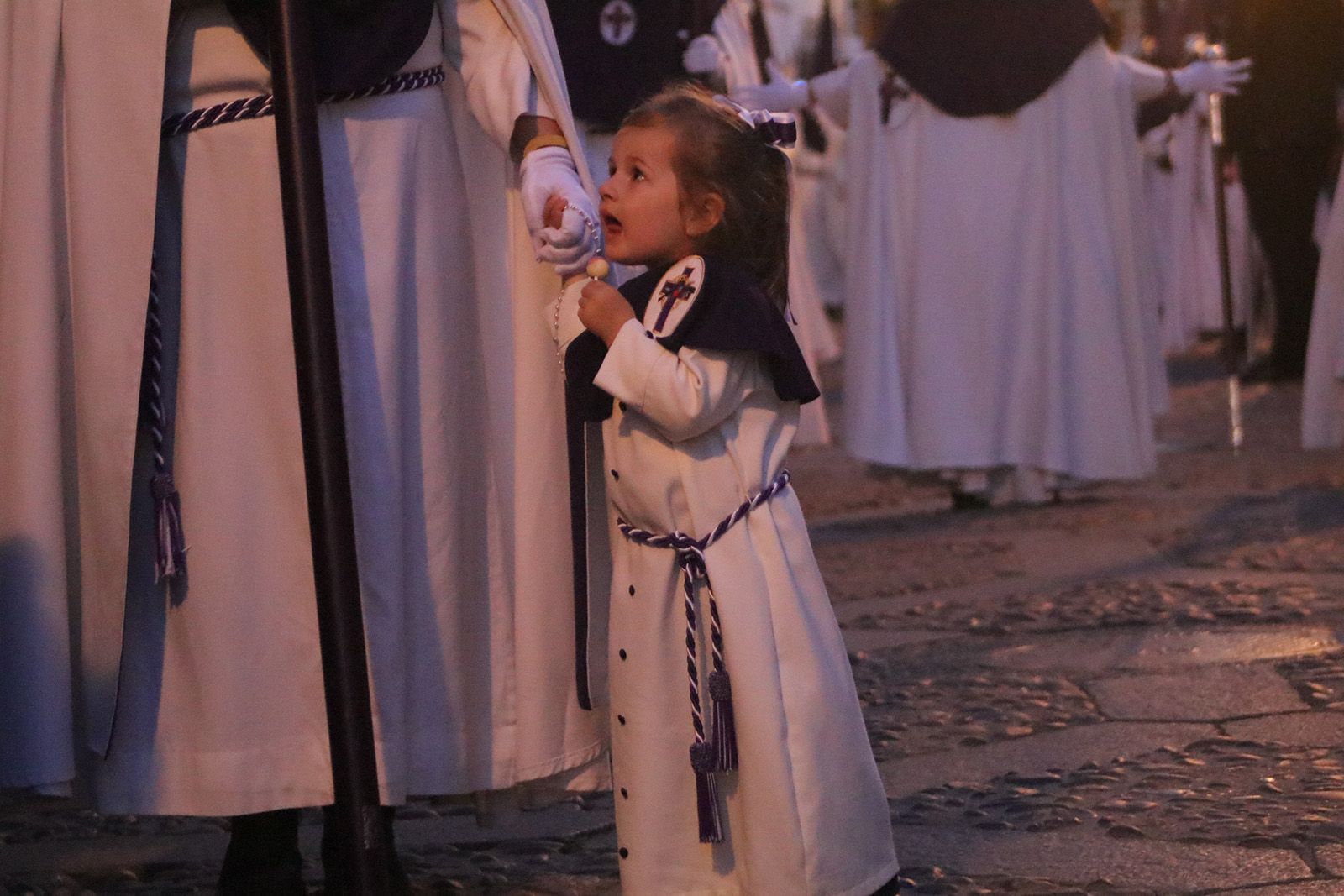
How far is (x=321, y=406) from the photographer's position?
7.96ft

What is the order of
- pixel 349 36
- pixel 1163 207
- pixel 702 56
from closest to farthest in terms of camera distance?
pixel 349 36
pixel 702 56
pixel 1163 207

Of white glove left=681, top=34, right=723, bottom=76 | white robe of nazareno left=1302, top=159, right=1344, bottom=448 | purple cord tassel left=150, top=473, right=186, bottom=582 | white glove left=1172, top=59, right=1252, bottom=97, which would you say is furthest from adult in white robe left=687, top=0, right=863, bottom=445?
white robe of nazareno left=1302, top=159, right=1344, bottom=448

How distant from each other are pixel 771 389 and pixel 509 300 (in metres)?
0.50

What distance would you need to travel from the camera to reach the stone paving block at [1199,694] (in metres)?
3.95

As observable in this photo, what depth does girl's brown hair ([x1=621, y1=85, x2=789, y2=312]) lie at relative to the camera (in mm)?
2770

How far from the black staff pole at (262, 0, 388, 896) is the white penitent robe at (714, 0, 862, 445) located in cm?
72

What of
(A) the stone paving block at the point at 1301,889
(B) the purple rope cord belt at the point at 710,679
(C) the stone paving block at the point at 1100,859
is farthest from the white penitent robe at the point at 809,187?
(A) the stone paving block at the point at 1301,889

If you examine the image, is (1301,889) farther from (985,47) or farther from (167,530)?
(985,47)

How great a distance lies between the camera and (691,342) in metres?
2.63

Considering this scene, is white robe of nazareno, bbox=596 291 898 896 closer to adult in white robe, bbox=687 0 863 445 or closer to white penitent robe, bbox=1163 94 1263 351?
adult in white robe, bbox=687 0 863 445

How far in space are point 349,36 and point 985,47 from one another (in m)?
4.80

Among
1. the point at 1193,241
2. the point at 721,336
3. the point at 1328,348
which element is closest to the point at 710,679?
the point at 721,336

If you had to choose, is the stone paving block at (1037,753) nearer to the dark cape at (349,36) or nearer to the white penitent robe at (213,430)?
the white penitent robe at (213,430)

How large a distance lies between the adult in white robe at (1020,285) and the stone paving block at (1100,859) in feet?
14.0
